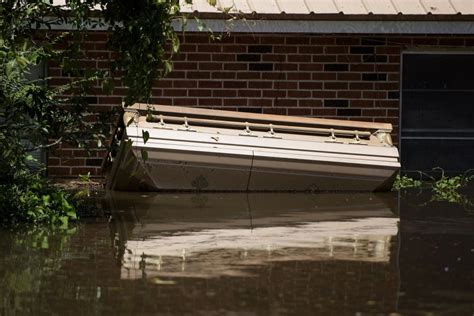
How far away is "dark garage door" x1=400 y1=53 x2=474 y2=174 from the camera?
17.5 m

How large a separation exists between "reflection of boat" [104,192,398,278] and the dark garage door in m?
2.83

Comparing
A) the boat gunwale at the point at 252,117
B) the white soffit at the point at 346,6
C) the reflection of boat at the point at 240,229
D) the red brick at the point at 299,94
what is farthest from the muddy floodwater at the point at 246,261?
the red brick at the point at 299,94

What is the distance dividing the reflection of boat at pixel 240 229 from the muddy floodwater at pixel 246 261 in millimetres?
15

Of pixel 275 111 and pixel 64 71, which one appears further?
pixel 275 111

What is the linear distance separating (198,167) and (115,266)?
19.7 feet

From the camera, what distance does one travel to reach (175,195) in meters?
14.6

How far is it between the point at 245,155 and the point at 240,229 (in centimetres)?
361

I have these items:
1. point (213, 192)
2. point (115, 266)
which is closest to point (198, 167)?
point (213, 192)

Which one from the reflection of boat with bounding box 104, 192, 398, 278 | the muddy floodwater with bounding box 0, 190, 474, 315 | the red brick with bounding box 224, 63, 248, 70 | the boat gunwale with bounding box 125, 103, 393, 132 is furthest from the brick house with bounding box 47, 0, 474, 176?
the muddy floodwater with bounding box 0, 190, 474, 315

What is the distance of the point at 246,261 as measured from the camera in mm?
9125

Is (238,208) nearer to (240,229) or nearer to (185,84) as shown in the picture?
(240,229)

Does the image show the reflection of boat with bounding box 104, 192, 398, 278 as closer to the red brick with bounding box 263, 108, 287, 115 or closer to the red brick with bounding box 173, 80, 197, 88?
the red brick with bounding box 263, 108, 287, 115

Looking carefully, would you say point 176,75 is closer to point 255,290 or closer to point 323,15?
point 323,15

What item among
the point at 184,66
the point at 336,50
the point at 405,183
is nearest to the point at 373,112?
the point at 336,50
